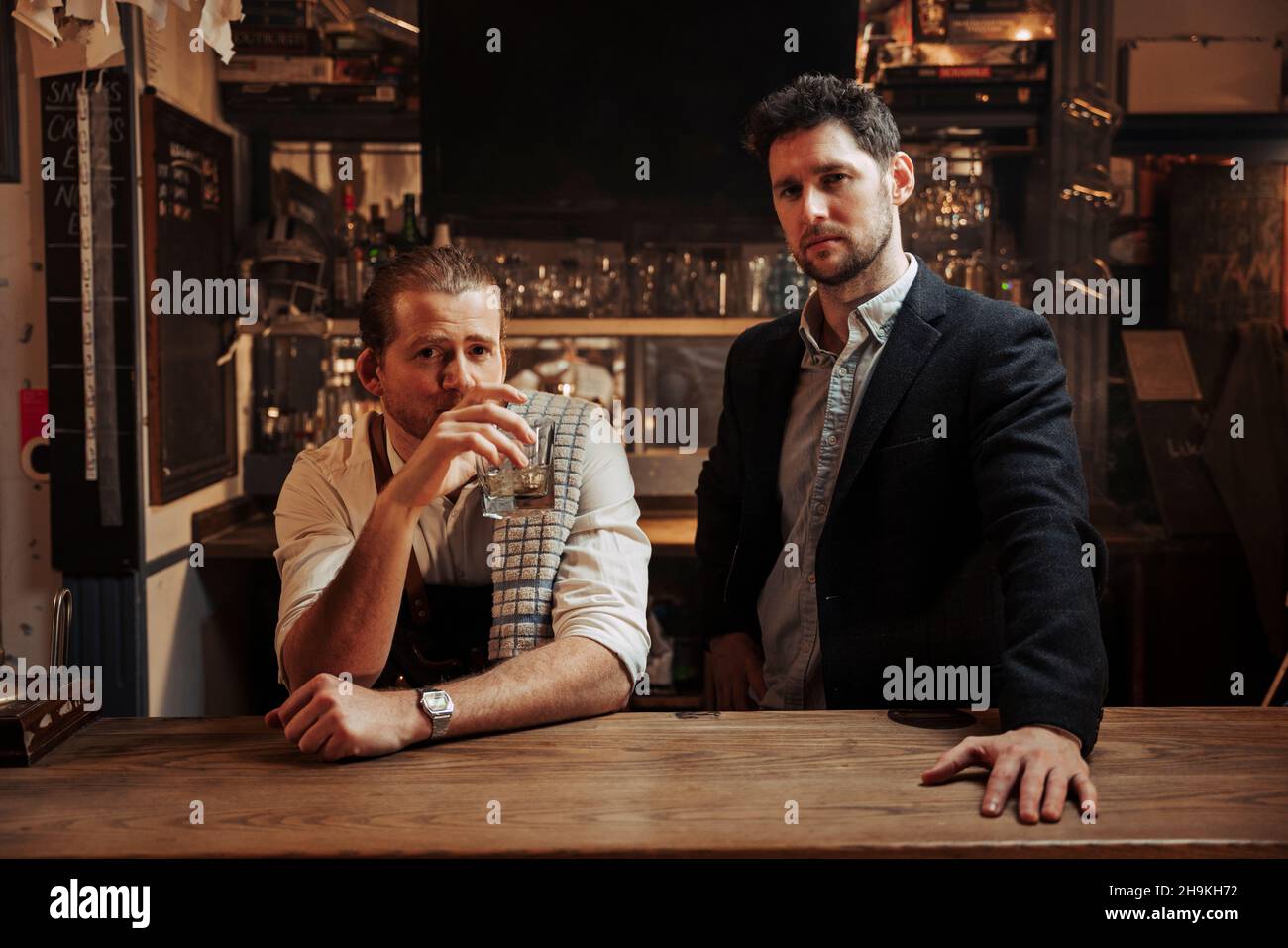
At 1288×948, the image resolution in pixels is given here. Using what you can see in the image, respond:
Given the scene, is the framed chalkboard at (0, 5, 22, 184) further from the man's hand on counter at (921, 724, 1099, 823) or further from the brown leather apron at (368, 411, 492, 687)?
the man's hand on counter at (921, 724, 1099, 823)

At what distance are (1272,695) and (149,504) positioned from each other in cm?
309

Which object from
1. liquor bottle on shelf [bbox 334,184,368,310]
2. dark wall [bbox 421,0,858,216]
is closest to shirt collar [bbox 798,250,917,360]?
dark wall [bbox 421,0,858,216]

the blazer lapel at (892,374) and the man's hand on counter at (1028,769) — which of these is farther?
the blazer lapel at (892,374)

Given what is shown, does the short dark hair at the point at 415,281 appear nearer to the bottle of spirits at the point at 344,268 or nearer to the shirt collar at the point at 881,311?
the shirt collar at the point at 881,311

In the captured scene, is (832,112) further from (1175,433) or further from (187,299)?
(1175,433)

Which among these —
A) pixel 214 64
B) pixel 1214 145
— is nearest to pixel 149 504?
pixel 214 64

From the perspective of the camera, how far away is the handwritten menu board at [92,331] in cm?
296

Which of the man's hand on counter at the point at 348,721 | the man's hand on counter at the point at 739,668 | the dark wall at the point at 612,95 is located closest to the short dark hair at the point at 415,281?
the man's hand on counter at the point at 348,721

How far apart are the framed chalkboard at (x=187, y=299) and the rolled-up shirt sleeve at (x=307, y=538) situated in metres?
1.44

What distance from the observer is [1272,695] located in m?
3.21

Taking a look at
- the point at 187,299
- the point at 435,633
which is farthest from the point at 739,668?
the point at 187,299

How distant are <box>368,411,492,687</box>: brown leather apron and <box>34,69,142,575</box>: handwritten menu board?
1465 mm

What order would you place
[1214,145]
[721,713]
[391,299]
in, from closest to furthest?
[721,713] → [391,299] → [1214,145]
